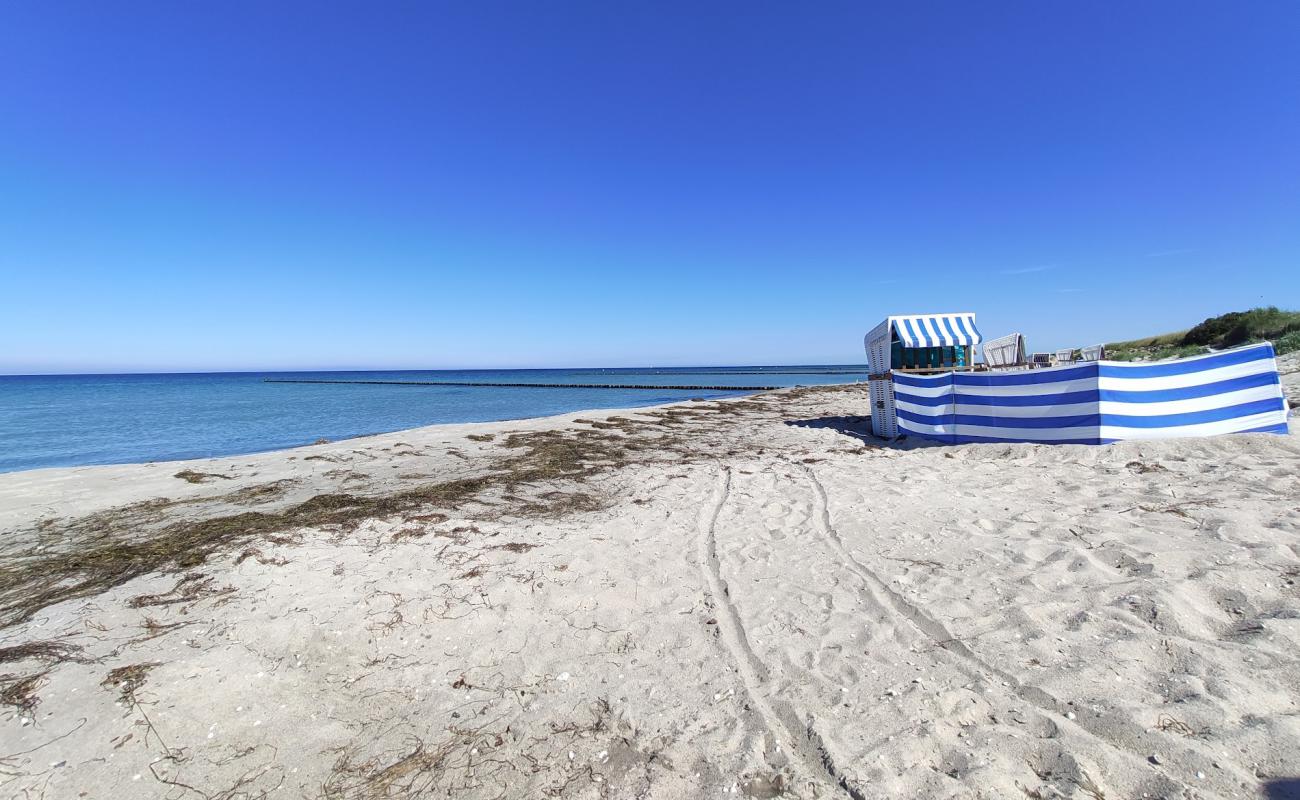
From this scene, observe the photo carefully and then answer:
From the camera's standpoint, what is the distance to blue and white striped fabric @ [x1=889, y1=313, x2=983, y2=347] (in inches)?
445

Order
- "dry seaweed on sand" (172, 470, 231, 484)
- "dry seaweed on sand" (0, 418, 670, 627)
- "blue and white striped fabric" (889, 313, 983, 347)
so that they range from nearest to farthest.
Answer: "dry seaweed on sand" (0, 418, 670, 627), "dry seaweed on sand" (172, 470, 231, 484), "blue and white striped fabric" (889, 313, 983, 347)

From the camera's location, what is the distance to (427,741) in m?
2.79

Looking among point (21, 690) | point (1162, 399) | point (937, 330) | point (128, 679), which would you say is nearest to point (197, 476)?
point (21, 690)

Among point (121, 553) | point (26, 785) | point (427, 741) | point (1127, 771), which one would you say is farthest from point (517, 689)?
point (121, 553)

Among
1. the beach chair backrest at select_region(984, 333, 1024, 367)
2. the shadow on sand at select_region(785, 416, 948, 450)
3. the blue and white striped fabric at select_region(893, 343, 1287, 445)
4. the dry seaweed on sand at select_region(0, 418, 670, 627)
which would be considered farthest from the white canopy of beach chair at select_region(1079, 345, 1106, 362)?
the dry seaweed on sand at select_region(0, 418, 670, 627)

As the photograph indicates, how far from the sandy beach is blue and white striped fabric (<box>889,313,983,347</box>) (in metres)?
4.66

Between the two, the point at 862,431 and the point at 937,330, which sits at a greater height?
the point at 937,330

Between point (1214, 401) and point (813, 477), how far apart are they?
5718 millimetres

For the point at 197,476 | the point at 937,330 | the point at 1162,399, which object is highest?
the point at 937,330

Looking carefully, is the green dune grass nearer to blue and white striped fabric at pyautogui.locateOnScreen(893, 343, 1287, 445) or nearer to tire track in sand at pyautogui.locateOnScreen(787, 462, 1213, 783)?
blue and white striped fabric at pyautogui.locateOnScreen(893, 343, 1287, 445)

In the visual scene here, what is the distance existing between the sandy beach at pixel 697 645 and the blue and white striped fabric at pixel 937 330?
4655 millimetres

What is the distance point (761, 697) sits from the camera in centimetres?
299

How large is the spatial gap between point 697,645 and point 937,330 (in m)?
10.4

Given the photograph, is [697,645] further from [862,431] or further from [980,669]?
[862,431]
